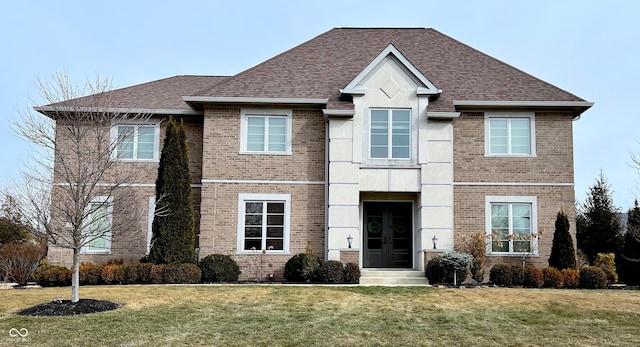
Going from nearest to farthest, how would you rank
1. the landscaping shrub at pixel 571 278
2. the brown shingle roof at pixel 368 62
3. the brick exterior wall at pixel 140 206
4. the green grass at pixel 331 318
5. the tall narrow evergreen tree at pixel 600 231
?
the green grass at pixel 331 318
the landscaping shrub at pixel 571 278
the brick exterior wall at pixel 140 206
the brown shingle roof at pixel 368 62
the tall narrow evergreen tree at pixel 600 231

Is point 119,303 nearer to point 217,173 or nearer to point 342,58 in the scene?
point 217,173

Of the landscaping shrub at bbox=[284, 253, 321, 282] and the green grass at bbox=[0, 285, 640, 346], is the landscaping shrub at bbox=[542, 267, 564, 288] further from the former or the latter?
the landscaping shrub at bbox=[284, 253, 321, 282]

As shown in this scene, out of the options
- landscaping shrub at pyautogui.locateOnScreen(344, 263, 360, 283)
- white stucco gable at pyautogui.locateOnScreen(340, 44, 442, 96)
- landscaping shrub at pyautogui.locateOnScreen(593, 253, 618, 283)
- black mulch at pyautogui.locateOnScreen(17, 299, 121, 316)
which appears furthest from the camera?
white stucco gable at pyautogui.locateOnScreen(340, 44, 442, 96)

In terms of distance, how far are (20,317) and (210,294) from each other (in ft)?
13.8

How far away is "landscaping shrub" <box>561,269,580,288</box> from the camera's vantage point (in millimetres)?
17812

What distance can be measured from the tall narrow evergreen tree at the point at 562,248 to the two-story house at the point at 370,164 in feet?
2.72

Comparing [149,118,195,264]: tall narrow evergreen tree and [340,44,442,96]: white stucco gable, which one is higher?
[340,44,442,96]: white stucco gable

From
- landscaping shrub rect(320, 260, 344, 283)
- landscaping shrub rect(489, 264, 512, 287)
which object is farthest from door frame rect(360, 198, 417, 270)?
landscaping shrub rect(489, 264, 512, 287)

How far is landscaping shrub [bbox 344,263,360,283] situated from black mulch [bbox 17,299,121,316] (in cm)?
704

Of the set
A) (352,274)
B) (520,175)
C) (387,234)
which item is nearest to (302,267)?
(352,274)

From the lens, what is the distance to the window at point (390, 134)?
64.0 ft

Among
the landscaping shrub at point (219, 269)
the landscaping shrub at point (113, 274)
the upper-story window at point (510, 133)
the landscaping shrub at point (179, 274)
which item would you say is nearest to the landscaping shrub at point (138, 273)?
the landscaping shrub at point (113, 274)

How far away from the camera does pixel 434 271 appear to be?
18.1 m

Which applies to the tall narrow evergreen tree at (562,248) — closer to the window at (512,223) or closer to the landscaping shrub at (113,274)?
the window at (512,223)
